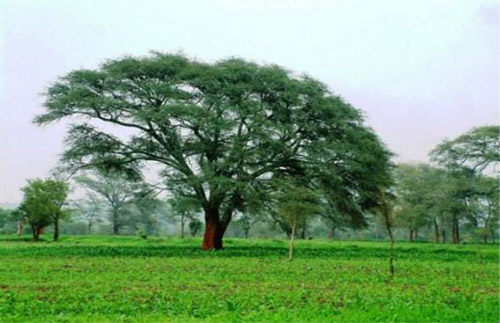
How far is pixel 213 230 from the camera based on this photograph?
111 feet

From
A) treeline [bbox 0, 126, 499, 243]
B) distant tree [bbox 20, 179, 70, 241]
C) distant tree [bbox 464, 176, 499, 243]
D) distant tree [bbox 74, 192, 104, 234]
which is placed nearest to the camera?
treeline [bbox 0, 126, 499, 243]

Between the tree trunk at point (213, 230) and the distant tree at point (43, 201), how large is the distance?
769 inches

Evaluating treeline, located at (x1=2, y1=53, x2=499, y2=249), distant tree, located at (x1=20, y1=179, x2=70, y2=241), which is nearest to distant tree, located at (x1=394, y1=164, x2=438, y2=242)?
treeline, located at (x1=2, y1=53, x2=499, y2=249)

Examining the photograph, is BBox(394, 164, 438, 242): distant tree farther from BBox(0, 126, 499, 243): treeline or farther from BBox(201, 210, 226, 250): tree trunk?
BBox(201, 210, 226, 250): tree trunk

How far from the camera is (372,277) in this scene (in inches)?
688

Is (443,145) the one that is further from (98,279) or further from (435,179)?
(98,279)

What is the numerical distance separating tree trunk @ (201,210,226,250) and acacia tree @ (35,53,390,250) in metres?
0.07

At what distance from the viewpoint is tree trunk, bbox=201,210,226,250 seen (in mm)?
33469

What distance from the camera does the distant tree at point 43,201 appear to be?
155 feet

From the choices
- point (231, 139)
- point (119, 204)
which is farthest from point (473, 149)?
point (119, 204)

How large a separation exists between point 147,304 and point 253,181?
68.6ft

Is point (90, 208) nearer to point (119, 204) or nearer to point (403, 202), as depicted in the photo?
point (119, 204)

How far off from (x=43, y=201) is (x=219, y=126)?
80.0 feet

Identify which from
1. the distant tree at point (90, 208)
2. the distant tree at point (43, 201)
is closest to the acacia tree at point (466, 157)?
the distant tree at point (43, 201)
